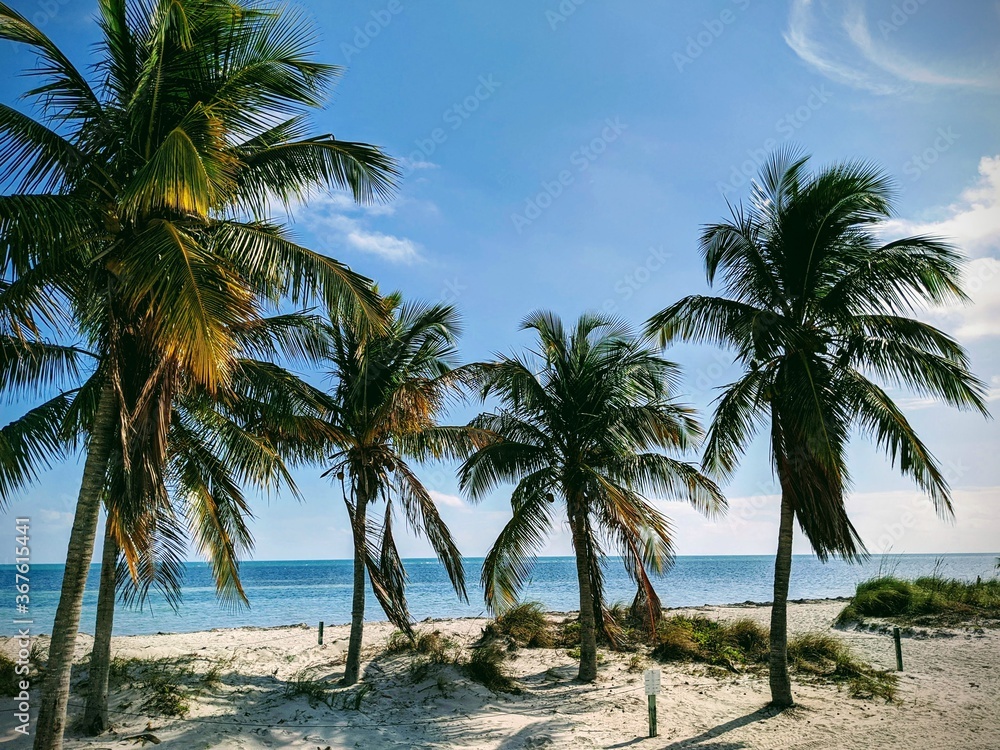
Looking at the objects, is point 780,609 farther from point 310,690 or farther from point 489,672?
point 310,690

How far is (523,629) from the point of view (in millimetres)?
14695

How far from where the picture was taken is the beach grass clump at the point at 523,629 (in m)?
14.4

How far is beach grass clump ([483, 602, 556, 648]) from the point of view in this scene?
14412 millimetres

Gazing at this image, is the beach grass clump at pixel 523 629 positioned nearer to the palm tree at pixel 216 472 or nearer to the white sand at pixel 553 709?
the white sand at pixel 553 709

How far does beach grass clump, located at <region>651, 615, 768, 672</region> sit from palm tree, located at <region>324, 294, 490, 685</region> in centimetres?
546

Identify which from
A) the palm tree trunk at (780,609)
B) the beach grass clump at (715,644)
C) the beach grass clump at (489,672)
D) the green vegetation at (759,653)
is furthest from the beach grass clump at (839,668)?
the beach grass clump at (489,672)

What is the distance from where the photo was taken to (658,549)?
1111 cm

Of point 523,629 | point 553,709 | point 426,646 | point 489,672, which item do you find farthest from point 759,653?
point 426,646

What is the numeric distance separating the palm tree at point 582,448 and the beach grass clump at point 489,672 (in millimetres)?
1236

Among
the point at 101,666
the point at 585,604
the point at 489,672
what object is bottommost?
the point at 489,672

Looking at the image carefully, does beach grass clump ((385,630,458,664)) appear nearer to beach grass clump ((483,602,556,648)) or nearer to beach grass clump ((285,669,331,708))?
beach grass clump ((483,602,556,648))

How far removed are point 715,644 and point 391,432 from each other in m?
8.90

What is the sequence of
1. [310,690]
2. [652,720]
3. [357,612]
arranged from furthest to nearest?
1. [357,612]
2. [310,690]
3. [652,720]

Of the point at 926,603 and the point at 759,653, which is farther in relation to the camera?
the point at 926,603
